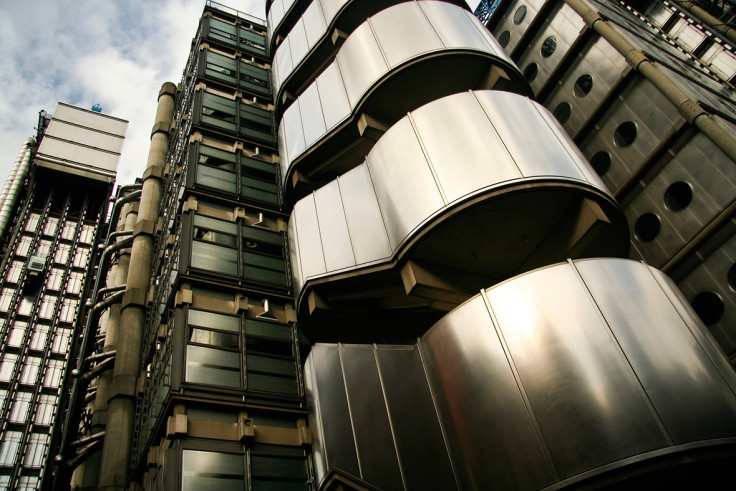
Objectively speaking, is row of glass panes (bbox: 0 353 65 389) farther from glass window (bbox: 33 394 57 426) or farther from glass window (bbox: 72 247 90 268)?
glass window (bbox: 72 247 90 268)

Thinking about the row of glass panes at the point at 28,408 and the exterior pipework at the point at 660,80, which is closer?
the exterior pipework at the point at 660,80

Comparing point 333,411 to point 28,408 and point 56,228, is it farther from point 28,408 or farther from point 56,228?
point 56,228

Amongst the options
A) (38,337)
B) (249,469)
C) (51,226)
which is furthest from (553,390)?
(51,226)

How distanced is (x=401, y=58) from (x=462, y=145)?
Answer: 18.9 feet

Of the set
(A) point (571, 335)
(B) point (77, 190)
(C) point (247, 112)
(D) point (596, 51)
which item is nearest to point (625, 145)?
(D) point (596, 51)

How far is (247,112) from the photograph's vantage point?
26828mm

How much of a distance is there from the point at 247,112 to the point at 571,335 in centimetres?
2079

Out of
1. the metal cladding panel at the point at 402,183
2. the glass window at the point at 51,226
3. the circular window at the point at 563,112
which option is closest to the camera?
the metal cladding panel at the point at 402,183

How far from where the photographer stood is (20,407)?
4453 cm

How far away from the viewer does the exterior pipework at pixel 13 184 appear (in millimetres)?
59312

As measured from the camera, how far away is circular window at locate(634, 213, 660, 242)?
53.2ft

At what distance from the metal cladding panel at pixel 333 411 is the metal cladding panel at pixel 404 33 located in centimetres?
964

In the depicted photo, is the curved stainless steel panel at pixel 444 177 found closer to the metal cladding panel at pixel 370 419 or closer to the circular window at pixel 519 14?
the metal cladding panel at pixel 370 419

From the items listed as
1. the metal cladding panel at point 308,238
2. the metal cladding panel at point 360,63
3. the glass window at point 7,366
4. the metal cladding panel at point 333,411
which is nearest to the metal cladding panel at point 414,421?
the metal cladding panel at point 333,411
